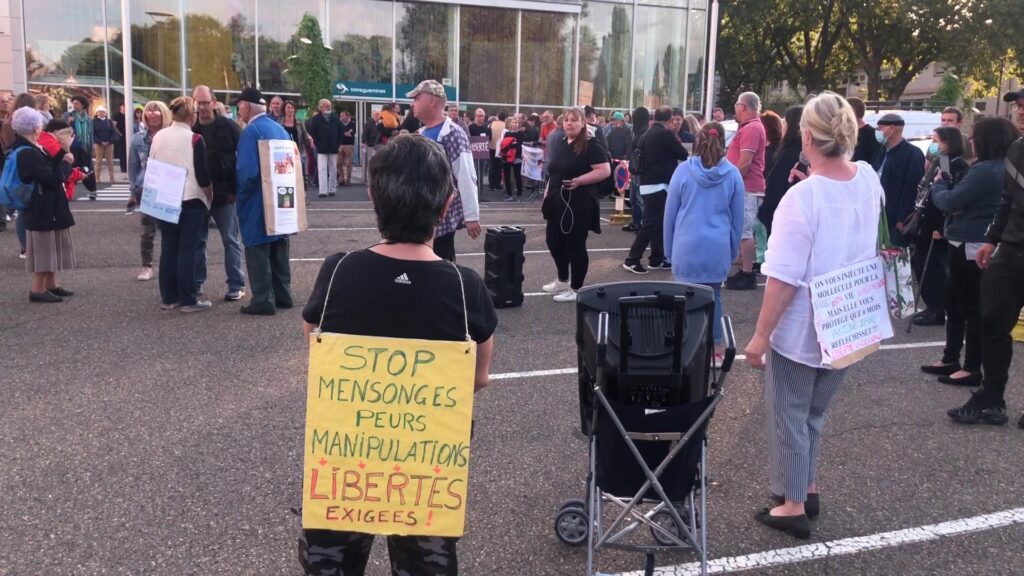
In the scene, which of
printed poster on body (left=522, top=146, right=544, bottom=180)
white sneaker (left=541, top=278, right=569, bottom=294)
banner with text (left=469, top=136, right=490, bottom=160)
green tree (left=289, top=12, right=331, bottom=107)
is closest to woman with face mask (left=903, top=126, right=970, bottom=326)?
white sneaker (left=541, top=278, right=569, bottom=294)

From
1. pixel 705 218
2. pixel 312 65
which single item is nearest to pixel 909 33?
pixel 312 65

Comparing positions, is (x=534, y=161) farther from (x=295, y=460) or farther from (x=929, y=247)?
(x=295, y=460)

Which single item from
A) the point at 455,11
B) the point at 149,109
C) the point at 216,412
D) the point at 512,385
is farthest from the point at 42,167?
the point at 455,11

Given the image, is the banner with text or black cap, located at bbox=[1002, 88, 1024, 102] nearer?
black cap, located at bbox=[1002, 88, 1024, 102]

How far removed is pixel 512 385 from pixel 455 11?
23.3 m

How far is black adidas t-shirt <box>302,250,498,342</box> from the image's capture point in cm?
252

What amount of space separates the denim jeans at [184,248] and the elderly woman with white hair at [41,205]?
100 centimetres

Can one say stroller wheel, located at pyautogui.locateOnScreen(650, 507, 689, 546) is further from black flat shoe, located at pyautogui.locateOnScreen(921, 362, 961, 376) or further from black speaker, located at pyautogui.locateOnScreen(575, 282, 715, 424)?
black flat shoe, located at pyautogui.locateOnScreen(921, 362, 961, 376)

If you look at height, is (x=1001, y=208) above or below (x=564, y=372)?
above

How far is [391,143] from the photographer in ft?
8.80

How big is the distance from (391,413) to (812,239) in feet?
6.91

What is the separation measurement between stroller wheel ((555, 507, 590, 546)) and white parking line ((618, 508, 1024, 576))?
27 centimetres

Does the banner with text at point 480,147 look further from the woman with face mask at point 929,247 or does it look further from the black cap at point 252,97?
the woman with face mask at point 929,247

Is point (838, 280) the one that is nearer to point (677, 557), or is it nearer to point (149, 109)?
point (677, 557)
